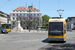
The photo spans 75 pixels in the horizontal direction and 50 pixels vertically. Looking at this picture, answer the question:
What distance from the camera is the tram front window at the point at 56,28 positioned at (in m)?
22.2

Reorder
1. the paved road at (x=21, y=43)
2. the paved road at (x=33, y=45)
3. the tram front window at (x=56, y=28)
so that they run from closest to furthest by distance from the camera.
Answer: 1. the paved road at (x=33, y=45)
2. the paved road at (x=21, y=43)
3. the tram front window at (x=56, y=28)

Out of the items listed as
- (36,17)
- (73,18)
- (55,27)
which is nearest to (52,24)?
(55,27)

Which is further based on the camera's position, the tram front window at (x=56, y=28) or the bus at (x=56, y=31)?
the tram front window at (x=56, y=28)

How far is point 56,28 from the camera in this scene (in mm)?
22703

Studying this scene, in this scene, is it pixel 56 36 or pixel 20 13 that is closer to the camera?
pixel 56 36

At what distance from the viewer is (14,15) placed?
150m

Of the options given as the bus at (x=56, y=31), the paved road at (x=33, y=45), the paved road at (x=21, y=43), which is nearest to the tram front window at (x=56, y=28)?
the bus at (x=56, y=31)

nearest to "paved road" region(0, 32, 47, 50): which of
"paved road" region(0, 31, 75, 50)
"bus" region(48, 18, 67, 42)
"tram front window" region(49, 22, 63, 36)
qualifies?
"paved road" region(0, 31, 75, 50)

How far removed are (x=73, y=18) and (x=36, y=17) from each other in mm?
33339

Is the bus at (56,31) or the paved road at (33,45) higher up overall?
the bus at (56,31)

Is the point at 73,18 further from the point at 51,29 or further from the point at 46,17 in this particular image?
the point at 51,29

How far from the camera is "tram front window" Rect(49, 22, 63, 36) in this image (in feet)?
72.8

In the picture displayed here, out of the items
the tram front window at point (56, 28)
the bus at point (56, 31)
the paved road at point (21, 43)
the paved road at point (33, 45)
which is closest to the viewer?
the paved road at point (33, 45)

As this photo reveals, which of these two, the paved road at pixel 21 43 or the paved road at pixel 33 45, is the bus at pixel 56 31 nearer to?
the paved road at pixel 33 45
